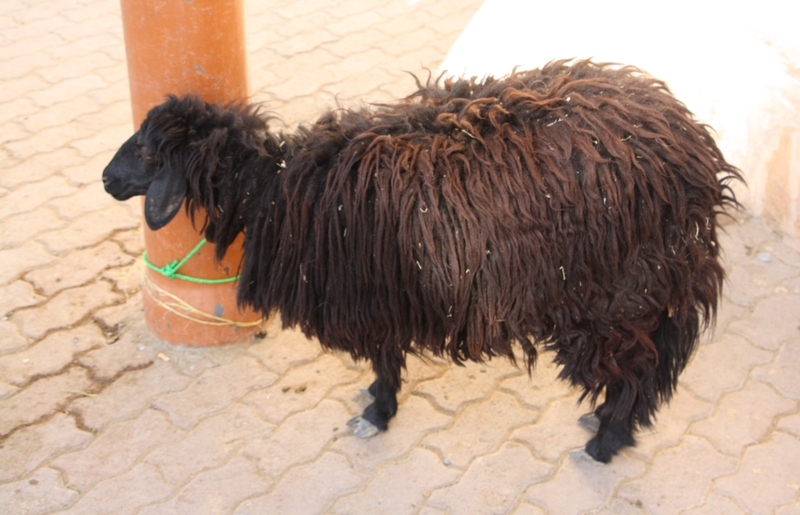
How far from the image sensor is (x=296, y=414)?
11.4 ft

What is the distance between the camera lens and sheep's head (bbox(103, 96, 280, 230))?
2.92 m

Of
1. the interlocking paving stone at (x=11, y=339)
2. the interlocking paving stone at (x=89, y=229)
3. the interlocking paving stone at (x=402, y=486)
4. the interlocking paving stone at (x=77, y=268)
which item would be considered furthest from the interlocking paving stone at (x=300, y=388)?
the interlocking paving stone at (x=89, y=229)

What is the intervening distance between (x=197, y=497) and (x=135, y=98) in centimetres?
168

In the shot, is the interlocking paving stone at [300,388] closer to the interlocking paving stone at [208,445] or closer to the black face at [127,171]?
the interlocking paving stone at [208,445]

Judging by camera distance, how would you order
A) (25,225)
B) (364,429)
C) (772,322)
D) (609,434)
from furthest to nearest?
(25,225)
(772,322)
(364,429)
(609,434)

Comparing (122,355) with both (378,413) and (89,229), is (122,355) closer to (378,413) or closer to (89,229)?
(89,229)

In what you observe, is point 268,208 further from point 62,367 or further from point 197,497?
point 62,367

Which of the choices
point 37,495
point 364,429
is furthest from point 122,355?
point 364,429

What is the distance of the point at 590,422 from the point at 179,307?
200cm

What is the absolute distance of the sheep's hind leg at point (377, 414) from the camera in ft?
11.1

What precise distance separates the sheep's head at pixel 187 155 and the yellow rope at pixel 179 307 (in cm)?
77

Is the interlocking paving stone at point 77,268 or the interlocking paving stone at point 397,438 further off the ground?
the interlocking paving stone at point 77,268

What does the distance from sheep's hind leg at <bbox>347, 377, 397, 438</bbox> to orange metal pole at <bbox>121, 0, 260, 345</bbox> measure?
2.69 feet

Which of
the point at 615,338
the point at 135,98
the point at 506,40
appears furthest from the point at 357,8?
the point at 615,338
